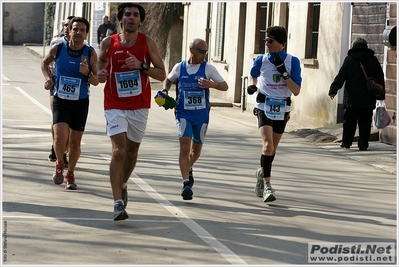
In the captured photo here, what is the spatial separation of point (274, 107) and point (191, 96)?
938 millimetres

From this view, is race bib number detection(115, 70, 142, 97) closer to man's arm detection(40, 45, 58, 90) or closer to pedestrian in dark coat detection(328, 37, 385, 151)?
man's arm detection(40, 45, 58, 90)

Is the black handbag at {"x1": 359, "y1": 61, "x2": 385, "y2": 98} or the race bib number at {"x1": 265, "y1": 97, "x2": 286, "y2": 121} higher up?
the race bib number at {"x1": 265, "y1": 97, "x2": 286, "y2": 121}

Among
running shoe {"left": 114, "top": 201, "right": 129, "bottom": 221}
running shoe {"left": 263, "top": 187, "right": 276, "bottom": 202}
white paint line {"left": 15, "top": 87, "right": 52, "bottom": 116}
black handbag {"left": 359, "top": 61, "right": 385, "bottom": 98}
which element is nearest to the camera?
running shoe {"left": 114, "top": 201, "right": 129, "bottom": 221}

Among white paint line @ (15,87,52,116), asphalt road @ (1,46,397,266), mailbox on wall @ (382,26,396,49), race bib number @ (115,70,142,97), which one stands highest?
mailbox on wall @ (382,26,396,49)

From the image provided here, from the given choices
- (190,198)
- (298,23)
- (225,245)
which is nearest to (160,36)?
(298,23)

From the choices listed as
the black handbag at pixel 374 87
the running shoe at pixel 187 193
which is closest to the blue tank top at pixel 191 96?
the running shoe at pixel 187 193

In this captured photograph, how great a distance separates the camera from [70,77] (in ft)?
35.6

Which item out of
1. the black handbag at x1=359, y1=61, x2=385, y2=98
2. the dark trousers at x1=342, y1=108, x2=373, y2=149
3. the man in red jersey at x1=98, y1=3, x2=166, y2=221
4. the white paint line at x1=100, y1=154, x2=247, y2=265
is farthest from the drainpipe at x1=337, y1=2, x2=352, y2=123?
the man in red jersey at x1=98, y1=3, x2=166, y2=221

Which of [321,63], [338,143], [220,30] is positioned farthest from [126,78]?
[220,30]

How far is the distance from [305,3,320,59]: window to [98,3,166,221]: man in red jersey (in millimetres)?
12498

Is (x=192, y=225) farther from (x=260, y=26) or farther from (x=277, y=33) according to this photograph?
(x=260, y=26)

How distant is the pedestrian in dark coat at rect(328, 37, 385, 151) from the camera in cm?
1583

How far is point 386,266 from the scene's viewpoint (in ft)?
23.8

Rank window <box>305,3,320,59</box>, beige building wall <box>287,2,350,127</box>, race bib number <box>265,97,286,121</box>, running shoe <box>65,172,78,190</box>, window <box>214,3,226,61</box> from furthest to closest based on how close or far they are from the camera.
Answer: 1. window <box>214,3,226,61</box>
2. window <box>305,3,320,59</box>
3. beige building wall <box>287,2,350,127</box>
4. running shoe <box>65,172,78,190</box>
5. race bib number <box>265,97,286,121</box>
